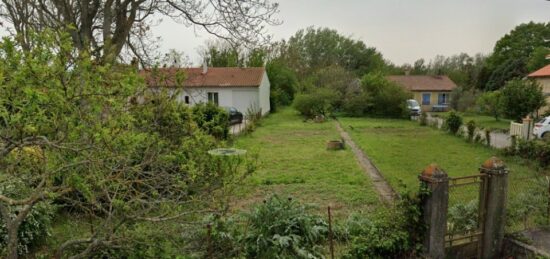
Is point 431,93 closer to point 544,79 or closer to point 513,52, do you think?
point 513,52

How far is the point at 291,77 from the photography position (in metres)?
36.3

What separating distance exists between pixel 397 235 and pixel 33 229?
5074mm

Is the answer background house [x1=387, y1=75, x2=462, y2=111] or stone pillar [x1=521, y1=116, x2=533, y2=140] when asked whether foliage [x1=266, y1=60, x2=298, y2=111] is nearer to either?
background house [x1=387, y1=75, x2=462, y2=111]

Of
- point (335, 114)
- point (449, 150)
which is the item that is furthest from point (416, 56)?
point (449, 150)

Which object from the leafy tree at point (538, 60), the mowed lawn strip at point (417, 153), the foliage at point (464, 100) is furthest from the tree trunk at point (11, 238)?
the leafy tree at point (538, 60)

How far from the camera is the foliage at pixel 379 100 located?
27.3m

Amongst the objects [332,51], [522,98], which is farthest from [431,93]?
[522,98]

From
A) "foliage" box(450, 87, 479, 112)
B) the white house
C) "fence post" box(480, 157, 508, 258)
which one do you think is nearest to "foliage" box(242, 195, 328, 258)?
"fence post" box(480, 157, 508, 258)

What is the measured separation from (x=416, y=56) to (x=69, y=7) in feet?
176

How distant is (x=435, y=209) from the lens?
14.7ft

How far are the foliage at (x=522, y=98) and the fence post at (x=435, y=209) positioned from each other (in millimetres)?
20367

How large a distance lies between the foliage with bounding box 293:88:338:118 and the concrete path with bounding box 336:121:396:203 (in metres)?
10.8

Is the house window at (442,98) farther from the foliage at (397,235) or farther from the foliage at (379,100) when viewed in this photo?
the foliage at (397,235)

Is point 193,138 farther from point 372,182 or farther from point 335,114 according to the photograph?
point 335,114
